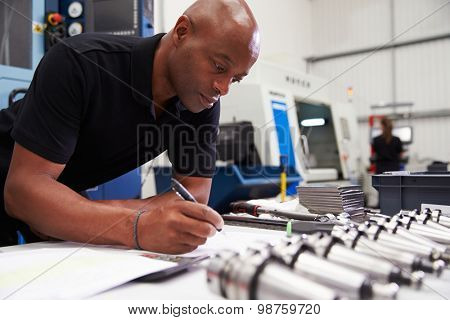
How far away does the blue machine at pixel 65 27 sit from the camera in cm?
159

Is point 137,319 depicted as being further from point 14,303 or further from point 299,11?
point 299,11

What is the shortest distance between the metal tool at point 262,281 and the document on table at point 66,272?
0.46 ft

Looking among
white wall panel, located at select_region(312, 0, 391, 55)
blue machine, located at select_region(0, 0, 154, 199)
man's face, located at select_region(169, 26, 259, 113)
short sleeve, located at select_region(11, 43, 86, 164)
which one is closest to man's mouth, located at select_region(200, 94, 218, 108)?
man's face, located at select_region(169, 26, 259, 113)

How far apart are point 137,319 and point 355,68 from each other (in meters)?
6.15

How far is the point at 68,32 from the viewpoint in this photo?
1843 mm

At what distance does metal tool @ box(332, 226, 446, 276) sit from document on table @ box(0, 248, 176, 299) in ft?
0.83

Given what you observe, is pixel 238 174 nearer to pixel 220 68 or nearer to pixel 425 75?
pixel 220 68

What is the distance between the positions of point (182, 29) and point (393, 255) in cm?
67

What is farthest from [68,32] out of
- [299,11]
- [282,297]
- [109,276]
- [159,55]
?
[299,11]

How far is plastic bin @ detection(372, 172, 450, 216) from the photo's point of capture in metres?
0.88

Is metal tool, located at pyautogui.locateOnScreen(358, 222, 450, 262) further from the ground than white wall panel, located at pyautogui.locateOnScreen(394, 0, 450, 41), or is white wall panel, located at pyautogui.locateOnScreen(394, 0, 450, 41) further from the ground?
white wall panel, located at pyautogui.locateOnScreen(394, 0, 450, 41)

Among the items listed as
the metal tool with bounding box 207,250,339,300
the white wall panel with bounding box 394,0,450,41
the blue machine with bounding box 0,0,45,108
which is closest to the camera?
the metal tool with bounding box 207,250,339,300

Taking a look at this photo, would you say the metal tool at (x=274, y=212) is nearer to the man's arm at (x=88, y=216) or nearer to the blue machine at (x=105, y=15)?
the man's arm at (x=88, y=216)

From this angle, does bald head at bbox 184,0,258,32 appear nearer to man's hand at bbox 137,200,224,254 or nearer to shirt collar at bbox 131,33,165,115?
shirt collar at bbox 131,33,165,115
